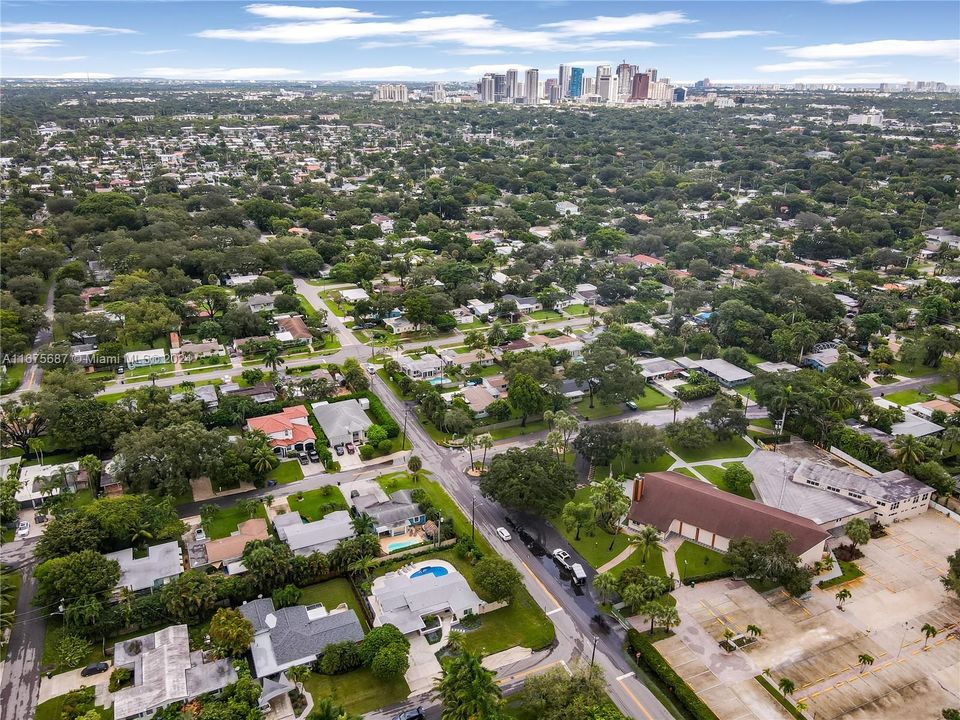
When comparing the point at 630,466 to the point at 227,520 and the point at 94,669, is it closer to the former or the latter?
the point at 227,520

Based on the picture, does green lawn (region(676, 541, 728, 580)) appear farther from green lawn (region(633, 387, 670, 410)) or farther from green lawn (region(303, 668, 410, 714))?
green lawn (region(633, 387, 670, 410))

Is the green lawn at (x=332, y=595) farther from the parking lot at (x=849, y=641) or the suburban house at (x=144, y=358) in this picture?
the suburban house at (x=144, y=358)

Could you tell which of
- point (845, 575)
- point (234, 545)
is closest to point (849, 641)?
point (845, 575)

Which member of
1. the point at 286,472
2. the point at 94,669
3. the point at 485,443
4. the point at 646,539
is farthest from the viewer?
the point at 485,443

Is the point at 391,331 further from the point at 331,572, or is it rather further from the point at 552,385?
the point at 331,572

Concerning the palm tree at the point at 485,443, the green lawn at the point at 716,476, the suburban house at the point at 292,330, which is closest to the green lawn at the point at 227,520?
the palm tree at the point at 485,443

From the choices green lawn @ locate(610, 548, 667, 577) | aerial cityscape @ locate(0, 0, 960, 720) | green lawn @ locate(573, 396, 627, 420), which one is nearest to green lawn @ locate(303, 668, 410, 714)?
aerial cityscape @ locate(0, 0, 960, 720)
